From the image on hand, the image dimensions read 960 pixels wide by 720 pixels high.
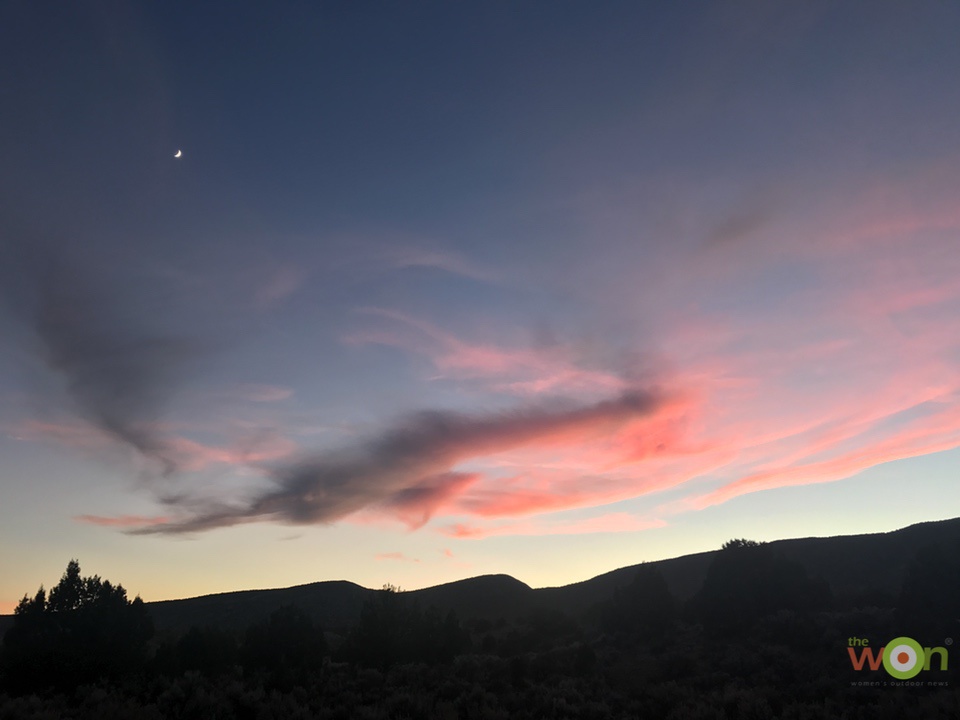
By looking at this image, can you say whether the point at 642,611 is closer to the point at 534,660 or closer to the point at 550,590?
the point at 534,660

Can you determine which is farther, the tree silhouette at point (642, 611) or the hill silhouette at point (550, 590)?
the hill silhouette at point (550, 590)

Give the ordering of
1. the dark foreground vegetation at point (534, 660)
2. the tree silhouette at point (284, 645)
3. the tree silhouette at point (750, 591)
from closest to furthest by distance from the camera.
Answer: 1. the dark foreground vegetation at point (534, 660)
2. the tree silhouette at point (284, 645)
3. the tree silhouette at point (750, 591)

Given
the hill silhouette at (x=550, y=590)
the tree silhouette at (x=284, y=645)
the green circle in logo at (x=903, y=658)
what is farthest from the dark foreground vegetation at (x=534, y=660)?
the hill silhouette at (x=550, y=590)

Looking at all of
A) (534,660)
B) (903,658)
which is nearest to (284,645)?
(534,660)

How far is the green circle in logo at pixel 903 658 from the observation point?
87.3 feet

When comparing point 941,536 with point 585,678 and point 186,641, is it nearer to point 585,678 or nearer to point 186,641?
point 585,678

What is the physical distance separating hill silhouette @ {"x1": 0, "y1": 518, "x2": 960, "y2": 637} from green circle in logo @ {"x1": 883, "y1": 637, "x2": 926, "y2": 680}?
23212mm

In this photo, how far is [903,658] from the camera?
28.9 m

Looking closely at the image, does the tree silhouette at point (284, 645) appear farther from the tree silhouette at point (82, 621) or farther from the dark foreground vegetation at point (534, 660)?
the tree silhouette at point (82, 621)

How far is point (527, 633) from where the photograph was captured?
53125mm

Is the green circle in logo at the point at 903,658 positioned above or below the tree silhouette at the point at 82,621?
below

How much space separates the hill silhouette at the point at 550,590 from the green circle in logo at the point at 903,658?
2321 centimetres

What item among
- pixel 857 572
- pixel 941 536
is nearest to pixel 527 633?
pixel 857 572

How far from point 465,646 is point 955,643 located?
1237 inches
